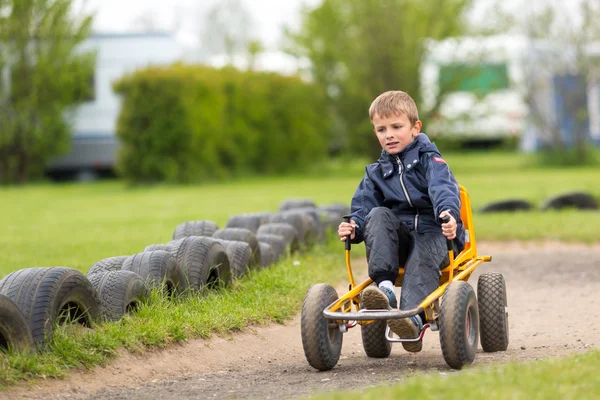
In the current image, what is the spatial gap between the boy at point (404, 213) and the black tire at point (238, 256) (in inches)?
85.2

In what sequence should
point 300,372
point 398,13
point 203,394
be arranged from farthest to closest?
1. point 398,13
2. point 300,372
3. point 203,394

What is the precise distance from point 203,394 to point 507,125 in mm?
29494

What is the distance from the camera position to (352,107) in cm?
2817

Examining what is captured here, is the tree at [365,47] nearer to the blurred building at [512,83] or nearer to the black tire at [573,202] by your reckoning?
the blurred building at [512,83]

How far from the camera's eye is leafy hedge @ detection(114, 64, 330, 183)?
77.0ft

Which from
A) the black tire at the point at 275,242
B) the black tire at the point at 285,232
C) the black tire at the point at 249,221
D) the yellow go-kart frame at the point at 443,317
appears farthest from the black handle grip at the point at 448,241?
the black tire at the point at 249,221

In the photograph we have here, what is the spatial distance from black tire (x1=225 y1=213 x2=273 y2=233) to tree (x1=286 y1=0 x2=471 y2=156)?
667 inches

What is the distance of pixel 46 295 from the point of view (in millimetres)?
5375

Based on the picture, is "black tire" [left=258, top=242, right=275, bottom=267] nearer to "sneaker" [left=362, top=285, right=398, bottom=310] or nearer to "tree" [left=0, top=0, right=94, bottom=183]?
"sneaker" [left=362, top=285, right=398, bottom=310]

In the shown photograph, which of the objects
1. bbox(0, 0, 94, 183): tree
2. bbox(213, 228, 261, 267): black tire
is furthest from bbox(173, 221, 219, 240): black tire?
bbox(0, 0, 94, 183): tree

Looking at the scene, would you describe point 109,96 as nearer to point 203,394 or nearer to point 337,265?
point 337,265

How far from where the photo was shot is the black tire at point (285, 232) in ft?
32.2

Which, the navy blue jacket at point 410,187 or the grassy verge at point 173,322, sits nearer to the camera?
the grassy verge at point 173,322

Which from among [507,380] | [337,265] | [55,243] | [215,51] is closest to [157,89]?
[55,243]
